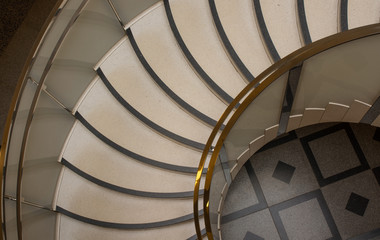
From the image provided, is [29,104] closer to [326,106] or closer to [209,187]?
[209,187]

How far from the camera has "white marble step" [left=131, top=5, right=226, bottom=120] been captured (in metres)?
6.00

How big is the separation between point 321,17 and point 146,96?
10.8ft

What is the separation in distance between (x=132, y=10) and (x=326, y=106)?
141 inches

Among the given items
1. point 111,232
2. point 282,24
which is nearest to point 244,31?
point 282,24

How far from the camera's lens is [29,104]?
4613 millimetres

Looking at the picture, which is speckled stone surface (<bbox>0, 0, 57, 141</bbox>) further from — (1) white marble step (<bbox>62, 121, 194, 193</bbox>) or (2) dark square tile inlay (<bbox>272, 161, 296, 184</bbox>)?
(2) dark square tile inlay (<bbox>272, 161, 296, 184</bbox>)

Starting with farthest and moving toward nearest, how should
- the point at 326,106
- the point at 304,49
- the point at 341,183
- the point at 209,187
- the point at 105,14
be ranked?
the point at 341,183 → the point at 326,106 → the point at 105,14 → the point at 209,187 → the point at 304,49

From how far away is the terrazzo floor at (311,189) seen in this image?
6.83m

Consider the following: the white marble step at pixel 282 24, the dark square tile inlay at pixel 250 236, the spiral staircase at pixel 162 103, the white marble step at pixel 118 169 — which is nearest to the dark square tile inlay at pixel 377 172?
the spiral staircase at pixel 162 103

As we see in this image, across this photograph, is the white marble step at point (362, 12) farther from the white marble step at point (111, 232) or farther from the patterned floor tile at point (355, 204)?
the white marble step at point (111, 232)

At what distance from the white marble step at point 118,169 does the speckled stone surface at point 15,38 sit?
1.55 metres

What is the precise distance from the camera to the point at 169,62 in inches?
243

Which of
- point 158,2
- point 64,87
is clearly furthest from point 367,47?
point 64,87

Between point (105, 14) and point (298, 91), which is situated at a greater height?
point (105, 14)
